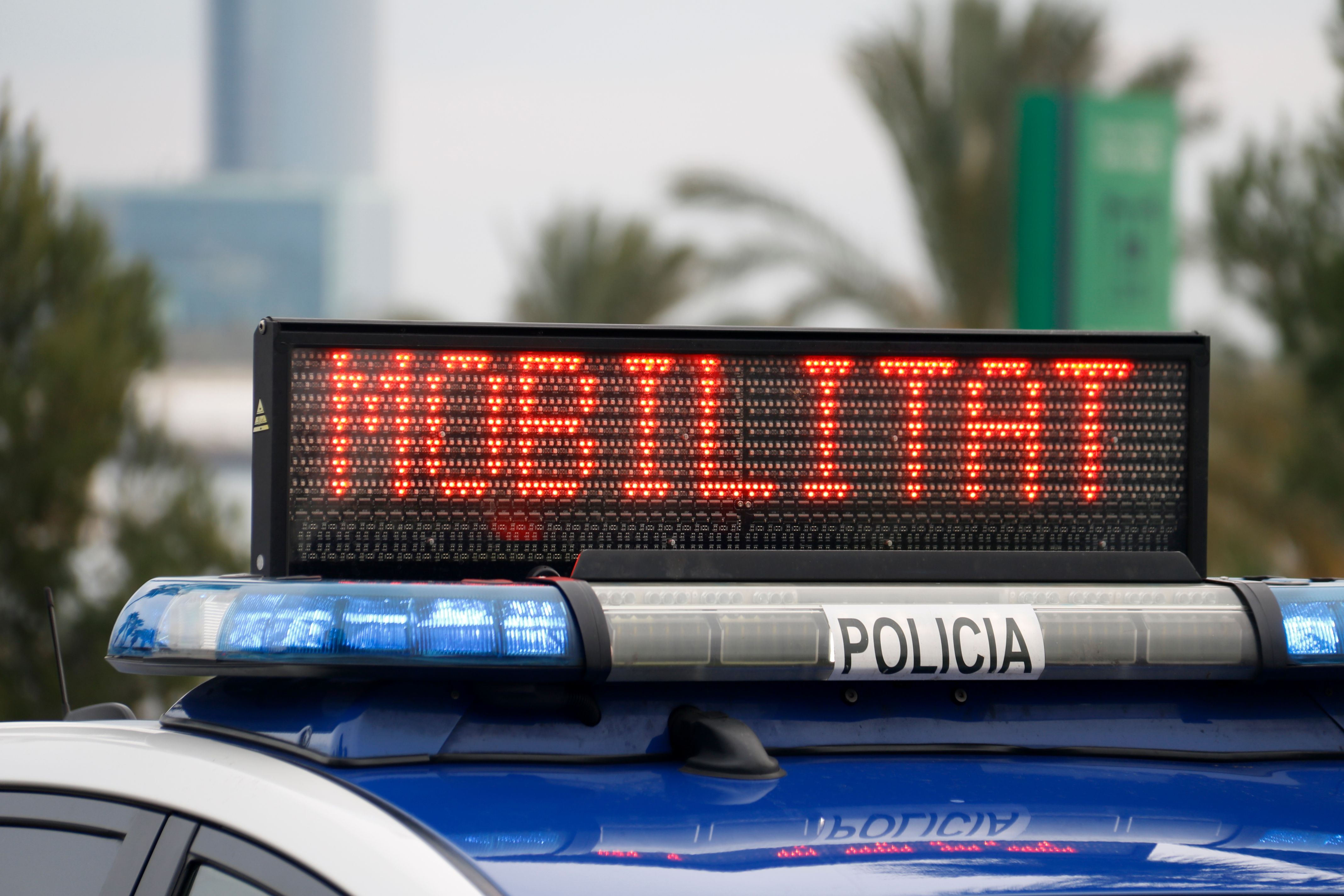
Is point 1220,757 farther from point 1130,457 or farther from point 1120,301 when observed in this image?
point 1120,301

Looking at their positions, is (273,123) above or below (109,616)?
above

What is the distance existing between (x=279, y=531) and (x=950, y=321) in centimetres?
1080

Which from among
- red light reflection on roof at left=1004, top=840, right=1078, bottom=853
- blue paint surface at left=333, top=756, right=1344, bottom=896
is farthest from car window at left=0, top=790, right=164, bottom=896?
red light reflection on roof at left=1004, top=840, right=1078, bottom=853

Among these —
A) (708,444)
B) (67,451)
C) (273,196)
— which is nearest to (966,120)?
Result: (67,451)

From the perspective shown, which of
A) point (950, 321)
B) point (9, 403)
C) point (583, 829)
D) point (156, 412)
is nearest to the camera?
point (583, 829)

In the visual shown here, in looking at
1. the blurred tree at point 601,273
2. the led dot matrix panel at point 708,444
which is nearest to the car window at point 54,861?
the led dot matrix panel at point 708,444

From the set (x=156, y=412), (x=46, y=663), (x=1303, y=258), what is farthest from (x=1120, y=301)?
(x=46, y=663)

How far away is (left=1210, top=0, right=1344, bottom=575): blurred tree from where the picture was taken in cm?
1075

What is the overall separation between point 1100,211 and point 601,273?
627 cm

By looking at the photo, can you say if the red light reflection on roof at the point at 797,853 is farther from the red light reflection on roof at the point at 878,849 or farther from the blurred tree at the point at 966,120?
the blurred tree at the point at 966,120

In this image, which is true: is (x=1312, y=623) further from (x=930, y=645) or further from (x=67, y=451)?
(x=67, y=451)

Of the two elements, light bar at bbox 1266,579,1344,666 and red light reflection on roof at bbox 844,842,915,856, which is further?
light bar at bbox 1266,579,1344,666

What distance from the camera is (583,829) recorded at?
5.16 ft

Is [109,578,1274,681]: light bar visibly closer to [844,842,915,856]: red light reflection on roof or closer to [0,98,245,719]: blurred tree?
[844,842,915,856]: red light reflection on roof
